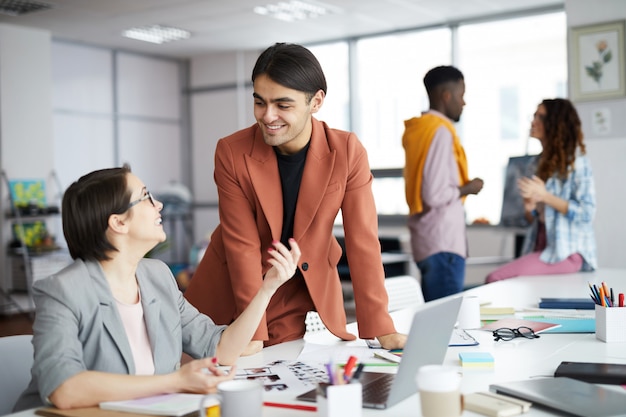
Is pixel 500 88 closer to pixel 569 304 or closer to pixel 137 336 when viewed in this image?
pixel 569 304

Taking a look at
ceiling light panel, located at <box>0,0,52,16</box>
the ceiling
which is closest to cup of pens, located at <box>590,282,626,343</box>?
the ceiling

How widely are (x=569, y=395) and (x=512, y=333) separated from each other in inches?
25.7

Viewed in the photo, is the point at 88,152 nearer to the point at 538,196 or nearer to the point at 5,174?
the point at 5,174

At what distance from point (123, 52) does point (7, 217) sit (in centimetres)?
277

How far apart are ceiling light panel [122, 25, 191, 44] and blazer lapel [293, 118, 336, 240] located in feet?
20.2

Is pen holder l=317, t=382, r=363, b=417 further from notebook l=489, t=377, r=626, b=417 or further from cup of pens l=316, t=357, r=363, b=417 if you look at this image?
notebook l=489, t=377, r=626, b=417

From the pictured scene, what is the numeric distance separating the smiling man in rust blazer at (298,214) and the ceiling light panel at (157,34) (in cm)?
610

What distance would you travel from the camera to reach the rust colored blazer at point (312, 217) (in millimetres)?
2062

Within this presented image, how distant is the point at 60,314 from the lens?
1.47m

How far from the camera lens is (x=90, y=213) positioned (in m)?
1.61

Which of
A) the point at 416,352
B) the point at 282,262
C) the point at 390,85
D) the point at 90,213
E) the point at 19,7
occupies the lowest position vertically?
the point at 416,352

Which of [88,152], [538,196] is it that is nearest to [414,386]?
[538,196]

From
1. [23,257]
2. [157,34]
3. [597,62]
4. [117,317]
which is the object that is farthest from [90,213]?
[157,34]

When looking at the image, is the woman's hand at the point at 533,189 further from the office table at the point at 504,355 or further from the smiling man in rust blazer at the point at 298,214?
the smiling man in rust blazer at the point at 298,214
